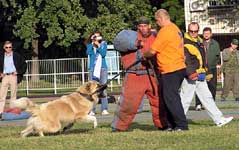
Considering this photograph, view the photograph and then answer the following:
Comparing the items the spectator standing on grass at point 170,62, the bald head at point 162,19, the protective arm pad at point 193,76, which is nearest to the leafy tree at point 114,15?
the protective arm pad at point 193,76

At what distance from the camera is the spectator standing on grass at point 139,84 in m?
12.3

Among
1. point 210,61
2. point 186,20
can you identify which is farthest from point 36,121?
point 186,20

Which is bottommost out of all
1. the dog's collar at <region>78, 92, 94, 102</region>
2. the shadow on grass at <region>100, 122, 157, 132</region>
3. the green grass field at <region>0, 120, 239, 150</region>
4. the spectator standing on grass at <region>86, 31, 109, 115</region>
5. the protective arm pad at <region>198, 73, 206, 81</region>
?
the shadow on grass at <region>100, 122, 157, 132</region>

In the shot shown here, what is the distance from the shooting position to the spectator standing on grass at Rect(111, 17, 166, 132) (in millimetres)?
12312

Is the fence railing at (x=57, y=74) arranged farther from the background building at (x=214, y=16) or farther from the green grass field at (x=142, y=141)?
the green grass field at (x=142, y=141)

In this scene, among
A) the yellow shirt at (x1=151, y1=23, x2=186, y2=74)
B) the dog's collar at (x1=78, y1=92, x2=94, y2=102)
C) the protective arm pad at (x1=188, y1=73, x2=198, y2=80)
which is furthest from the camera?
the dog's collar at (x1=78, y1=92, x2=94, y2=102)

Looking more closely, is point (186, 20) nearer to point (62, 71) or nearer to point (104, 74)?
point (62, 71)

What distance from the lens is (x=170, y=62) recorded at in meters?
11.8

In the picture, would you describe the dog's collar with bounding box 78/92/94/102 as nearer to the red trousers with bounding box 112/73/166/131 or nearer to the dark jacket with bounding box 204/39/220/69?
the red trousers with bounding box 112/73/166/131

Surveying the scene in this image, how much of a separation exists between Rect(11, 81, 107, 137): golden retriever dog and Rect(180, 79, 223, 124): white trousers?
5.98ft

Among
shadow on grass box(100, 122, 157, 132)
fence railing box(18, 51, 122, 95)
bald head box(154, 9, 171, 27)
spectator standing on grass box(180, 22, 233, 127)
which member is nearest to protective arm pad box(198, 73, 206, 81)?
spectator standing on grass box(180, 22, 233, 127)

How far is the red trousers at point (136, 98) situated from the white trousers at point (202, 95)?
0.97 metres

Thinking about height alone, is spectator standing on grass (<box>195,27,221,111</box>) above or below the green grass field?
above

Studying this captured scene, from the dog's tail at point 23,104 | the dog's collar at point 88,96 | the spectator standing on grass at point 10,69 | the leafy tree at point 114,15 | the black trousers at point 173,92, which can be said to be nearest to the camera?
the black trousers at point 173,92
